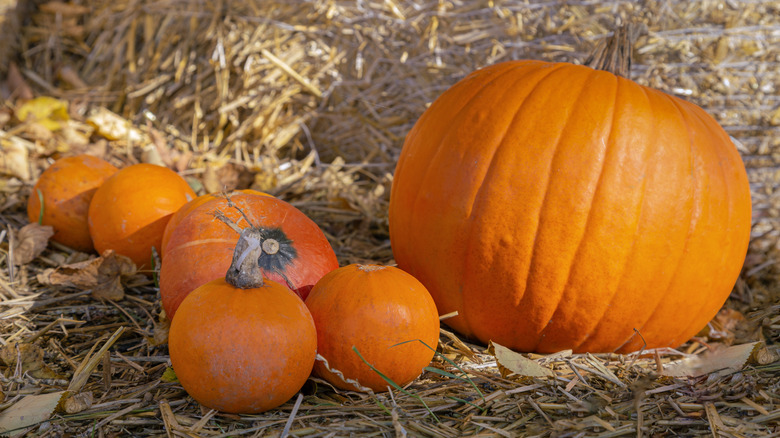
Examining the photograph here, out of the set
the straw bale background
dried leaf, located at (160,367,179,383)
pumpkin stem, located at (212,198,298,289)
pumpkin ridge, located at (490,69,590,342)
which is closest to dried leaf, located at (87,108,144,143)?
the straw bale background

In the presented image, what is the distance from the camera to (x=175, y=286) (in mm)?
1890

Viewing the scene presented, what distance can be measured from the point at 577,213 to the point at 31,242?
7.18 ft

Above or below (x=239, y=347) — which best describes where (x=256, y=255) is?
above

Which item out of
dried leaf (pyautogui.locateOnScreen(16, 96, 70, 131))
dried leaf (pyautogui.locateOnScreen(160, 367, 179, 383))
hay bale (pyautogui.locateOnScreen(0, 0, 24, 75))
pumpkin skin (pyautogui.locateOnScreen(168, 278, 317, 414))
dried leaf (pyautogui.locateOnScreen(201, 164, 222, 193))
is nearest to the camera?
pumpkin skin (pyautogui.locateOnScreen(168, 278, 317, 414))

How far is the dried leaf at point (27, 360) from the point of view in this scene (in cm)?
184

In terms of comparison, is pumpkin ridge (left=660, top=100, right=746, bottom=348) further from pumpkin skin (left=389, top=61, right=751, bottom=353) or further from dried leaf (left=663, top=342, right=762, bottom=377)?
dried leaf (left=663, top=342, right=762, bottom=377)

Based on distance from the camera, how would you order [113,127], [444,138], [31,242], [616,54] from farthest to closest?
[113,127] < [31,242] < [616,54] < [444,138]

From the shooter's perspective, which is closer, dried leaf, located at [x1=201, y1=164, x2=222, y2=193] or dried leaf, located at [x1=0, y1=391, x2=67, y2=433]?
dried leaf, located at [x1=0, y1=391, x2=67, y2=433]

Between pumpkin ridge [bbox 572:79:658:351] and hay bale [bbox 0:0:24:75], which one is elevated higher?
hay bale [bbox 0:0:24:75]

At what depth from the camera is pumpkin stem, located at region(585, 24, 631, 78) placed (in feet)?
7.29

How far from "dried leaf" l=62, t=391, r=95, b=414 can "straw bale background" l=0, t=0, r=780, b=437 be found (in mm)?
19

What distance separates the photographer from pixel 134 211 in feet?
7.82

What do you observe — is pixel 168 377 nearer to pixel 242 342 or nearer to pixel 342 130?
pixel 242 342

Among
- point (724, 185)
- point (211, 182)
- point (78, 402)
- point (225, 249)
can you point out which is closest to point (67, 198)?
point (211, 182)
